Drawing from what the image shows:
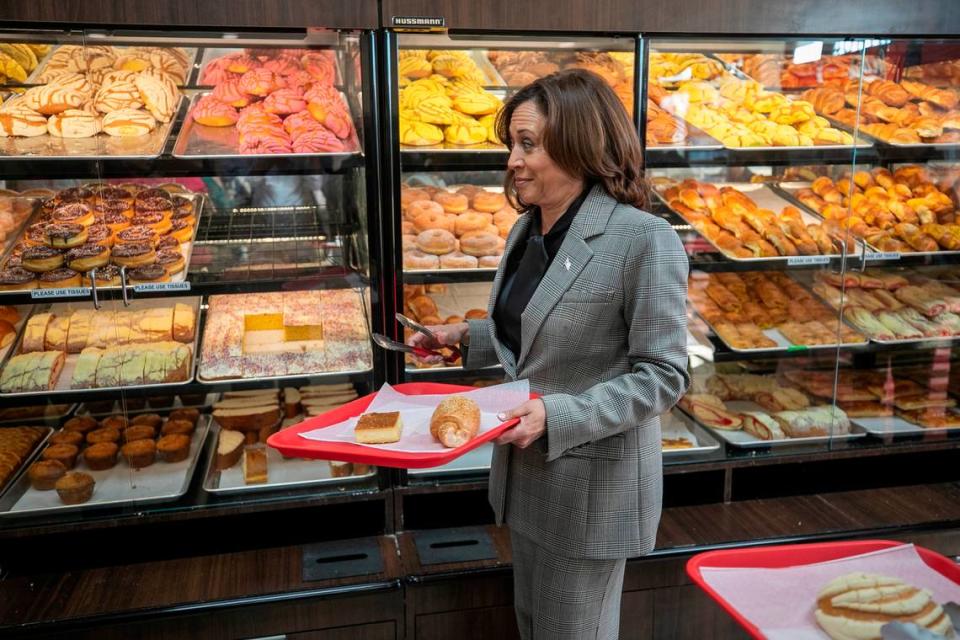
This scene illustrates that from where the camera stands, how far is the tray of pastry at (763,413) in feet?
10.4

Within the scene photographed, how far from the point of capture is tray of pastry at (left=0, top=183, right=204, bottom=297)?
249cm

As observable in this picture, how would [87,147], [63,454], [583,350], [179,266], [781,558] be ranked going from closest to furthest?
[781,558]
[583,350]
[87,147]
[179,266]
[63,454]

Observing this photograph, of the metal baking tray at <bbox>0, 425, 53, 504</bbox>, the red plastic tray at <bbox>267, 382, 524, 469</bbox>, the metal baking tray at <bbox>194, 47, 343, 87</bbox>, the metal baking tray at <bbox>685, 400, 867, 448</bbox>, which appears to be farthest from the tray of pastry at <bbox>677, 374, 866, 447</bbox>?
the metal baking tray at <bbox>0, 425, 53, 504</bbox>

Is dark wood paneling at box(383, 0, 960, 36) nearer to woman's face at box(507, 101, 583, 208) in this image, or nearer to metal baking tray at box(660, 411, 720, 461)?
woman's face at box(507, 101, 583, 208)

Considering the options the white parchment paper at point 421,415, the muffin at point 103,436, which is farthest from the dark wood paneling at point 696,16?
the muffin at point 103,436

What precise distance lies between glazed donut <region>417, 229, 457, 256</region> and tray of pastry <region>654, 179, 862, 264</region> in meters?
0.94

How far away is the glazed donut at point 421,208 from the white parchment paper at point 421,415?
3.40 feet

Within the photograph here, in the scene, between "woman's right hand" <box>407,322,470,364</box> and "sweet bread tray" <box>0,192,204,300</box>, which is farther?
"sweet bread tray" <box>0,192,204,300</box>

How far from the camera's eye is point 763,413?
3.26 meters

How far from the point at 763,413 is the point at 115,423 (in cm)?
249

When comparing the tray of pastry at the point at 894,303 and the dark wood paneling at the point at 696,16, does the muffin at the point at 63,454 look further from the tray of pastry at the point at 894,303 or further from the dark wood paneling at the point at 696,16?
the tray of pastry at the point at 894,303

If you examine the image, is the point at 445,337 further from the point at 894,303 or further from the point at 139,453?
the point at 894,303

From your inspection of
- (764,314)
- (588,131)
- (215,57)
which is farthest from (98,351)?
(764,314)

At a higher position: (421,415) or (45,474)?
(421,415)
